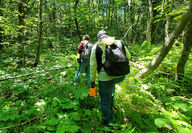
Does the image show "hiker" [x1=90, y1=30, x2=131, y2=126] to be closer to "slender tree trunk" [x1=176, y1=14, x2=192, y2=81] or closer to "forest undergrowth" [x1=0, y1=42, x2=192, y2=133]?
"forest undergrowth" [x1=0, y1=42, x2=192, y2=133]

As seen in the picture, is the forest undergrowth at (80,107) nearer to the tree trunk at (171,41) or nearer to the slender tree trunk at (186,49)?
the slender tree trunk at (186,49)

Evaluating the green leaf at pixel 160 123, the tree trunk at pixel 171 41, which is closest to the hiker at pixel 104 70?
the green leaf at pixel 160 123

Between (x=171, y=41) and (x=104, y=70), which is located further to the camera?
(x=171, y=41)

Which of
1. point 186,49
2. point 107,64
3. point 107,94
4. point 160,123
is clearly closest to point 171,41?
point 186,49

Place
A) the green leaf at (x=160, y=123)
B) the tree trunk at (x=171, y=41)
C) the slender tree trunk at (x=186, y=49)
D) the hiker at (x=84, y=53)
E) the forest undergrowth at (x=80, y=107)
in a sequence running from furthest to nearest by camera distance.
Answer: the hiker at (x=84, y=53) → the slender tree trunk at (x=186, y=49) → the tree trunk at (x=171, y=41) → the forest undergrowth at (x=80, y=107) → the green leaf at (x=160, y=123)

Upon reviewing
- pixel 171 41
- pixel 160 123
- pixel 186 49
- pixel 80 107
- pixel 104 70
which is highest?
pixel 171 41

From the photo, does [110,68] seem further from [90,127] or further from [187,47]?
[187,47]

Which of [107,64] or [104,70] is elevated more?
[107,64]

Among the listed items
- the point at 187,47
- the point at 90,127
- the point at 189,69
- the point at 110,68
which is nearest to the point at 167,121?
the point at 110,68

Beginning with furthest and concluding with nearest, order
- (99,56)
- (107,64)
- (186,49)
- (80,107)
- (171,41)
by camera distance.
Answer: (186,49)
(171,41)
(80,107)
(99,56)
(107,64)

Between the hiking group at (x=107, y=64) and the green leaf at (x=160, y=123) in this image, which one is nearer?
the green leaf at (x=160, y=123)

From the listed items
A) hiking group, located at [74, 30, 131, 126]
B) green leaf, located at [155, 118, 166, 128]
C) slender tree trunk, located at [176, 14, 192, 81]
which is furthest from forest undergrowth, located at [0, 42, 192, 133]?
green leaf, located at [155, 118, 166, 128]

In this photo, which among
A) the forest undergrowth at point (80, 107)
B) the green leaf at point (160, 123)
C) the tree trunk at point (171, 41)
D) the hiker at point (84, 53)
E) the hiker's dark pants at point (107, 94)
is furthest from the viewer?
the hiker at point (84, 53)

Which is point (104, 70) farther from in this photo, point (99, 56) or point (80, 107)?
point (80, 107)
